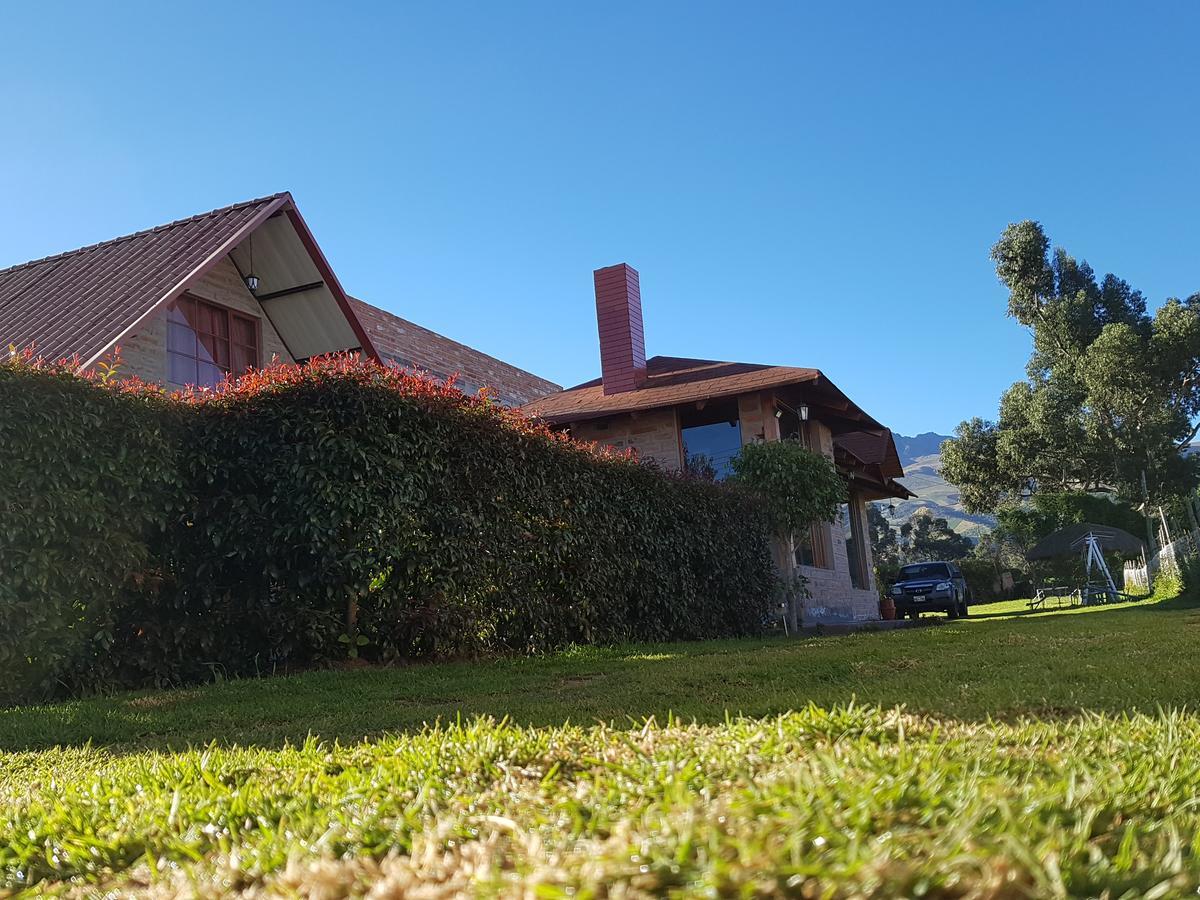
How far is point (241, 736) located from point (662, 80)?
10.6m

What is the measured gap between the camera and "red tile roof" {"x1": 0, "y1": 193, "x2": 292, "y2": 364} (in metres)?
13.2

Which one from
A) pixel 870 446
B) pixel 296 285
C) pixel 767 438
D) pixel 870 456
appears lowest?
pixel 870 456

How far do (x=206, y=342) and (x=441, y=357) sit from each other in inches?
323

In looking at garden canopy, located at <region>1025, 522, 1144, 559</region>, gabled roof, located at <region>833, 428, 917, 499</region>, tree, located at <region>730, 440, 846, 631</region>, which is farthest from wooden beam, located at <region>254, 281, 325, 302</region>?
garden canopy, located at <region>1025, 522, 1144, 559</region>

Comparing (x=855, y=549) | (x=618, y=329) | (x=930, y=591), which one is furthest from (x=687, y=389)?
(x=930, y=591)

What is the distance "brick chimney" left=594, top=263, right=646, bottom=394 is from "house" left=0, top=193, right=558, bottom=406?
14.5ft

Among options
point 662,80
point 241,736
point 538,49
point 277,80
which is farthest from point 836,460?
point 241,736

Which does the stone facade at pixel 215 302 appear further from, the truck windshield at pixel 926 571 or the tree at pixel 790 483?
the truck windshield at pixel 926 571

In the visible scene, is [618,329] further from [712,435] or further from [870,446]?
[870,446]

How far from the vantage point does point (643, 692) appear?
532 centimetres

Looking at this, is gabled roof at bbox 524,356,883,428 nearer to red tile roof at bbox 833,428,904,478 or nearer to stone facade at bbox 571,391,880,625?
stone facade at bbox 571,391,880,625

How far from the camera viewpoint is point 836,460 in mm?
22906

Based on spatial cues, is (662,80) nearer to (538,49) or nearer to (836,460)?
(538,49)

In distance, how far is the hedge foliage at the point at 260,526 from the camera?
691 centimetres
